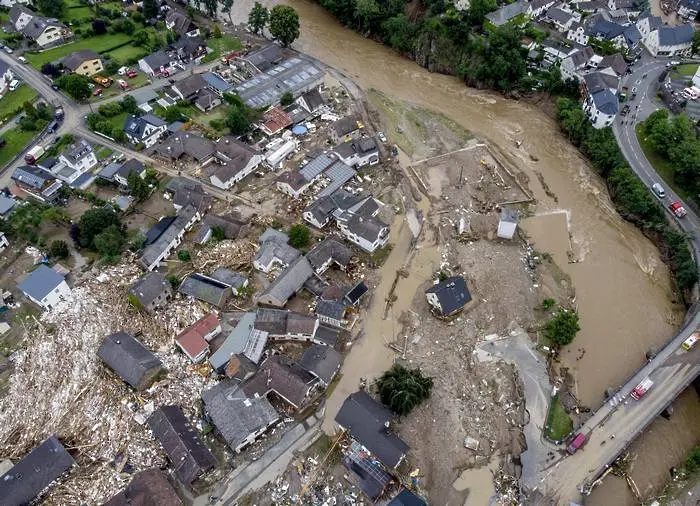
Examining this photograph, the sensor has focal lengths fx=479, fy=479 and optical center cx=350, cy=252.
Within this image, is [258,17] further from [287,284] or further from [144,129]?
[287,284]

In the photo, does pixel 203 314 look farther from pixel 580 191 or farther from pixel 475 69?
pixel 475 69

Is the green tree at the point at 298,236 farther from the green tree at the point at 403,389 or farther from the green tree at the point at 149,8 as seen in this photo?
the green tree at the point at 149,8

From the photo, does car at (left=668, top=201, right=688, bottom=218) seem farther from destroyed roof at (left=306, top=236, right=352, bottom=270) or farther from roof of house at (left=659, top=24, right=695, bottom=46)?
destroyed roof at (left=306, top=236, right=352, bottom=270)

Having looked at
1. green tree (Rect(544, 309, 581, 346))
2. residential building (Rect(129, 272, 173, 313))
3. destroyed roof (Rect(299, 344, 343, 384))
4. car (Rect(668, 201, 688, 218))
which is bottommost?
residential building (Rect(129, 272, 173, 313))

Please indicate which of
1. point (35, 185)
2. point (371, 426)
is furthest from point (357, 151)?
point (35, 185)

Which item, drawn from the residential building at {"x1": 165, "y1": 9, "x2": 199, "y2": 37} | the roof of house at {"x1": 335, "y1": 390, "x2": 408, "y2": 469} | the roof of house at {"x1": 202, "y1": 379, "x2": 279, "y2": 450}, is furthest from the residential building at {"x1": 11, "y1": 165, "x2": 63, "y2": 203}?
the roof of house at {"x1": 335, "y1": 390, "x2": 408, "y2": 469}

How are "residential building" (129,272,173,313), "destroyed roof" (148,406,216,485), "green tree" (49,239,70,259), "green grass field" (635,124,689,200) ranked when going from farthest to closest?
1. "green grass field" (635,124,689,200)
2. "green tree" (49,239,70,259)
3. "residential building" (129,272,173,313)
4. "destroyed roof" (148,406,216,485)
